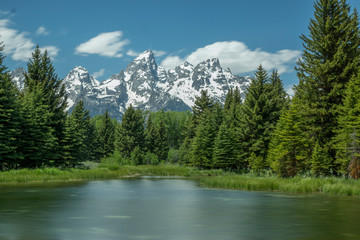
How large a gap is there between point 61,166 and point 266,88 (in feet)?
108

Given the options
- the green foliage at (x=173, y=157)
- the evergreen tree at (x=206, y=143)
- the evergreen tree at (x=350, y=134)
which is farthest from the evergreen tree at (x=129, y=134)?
the evergreen tree at (x=350, y=134)

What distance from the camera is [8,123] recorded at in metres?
41.0

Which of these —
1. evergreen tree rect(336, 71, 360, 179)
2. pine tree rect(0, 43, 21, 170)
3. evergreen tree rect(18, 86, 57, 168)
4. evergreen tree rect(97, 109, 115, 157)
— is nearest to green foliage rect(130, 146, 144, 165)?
evergreen tree rect(97, 109, 115, 157)

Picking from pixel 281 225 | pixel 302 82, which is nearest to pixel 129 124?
pixel 302 82

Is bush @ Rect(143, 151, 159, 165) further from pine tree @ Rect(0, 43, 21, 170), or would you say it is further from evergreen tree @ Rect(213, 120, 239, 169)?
pine tree @ Rect(0, 43, 21, 170)

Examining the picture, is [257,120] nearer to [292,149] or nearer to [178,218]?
[292,149]

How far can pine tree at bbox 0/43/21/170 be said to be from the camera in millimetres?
39062

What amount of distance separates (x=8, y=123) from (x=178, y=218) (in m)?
29.5

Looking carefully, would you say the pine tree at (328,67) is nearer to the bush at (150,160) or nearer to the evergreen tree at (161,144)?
the bush at (150,160)

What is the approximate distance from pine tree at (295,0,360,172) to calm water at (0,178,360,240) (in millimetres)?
15500

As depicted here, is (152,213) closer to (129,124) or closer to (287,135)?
(287,135)

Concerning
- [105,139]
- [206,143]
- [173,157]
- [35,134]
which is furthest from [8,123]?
[173,157]

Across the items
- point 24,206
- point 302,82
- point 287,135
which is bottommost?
point 24,206

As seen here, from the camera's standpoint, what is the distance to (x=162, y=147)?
4518 inches
